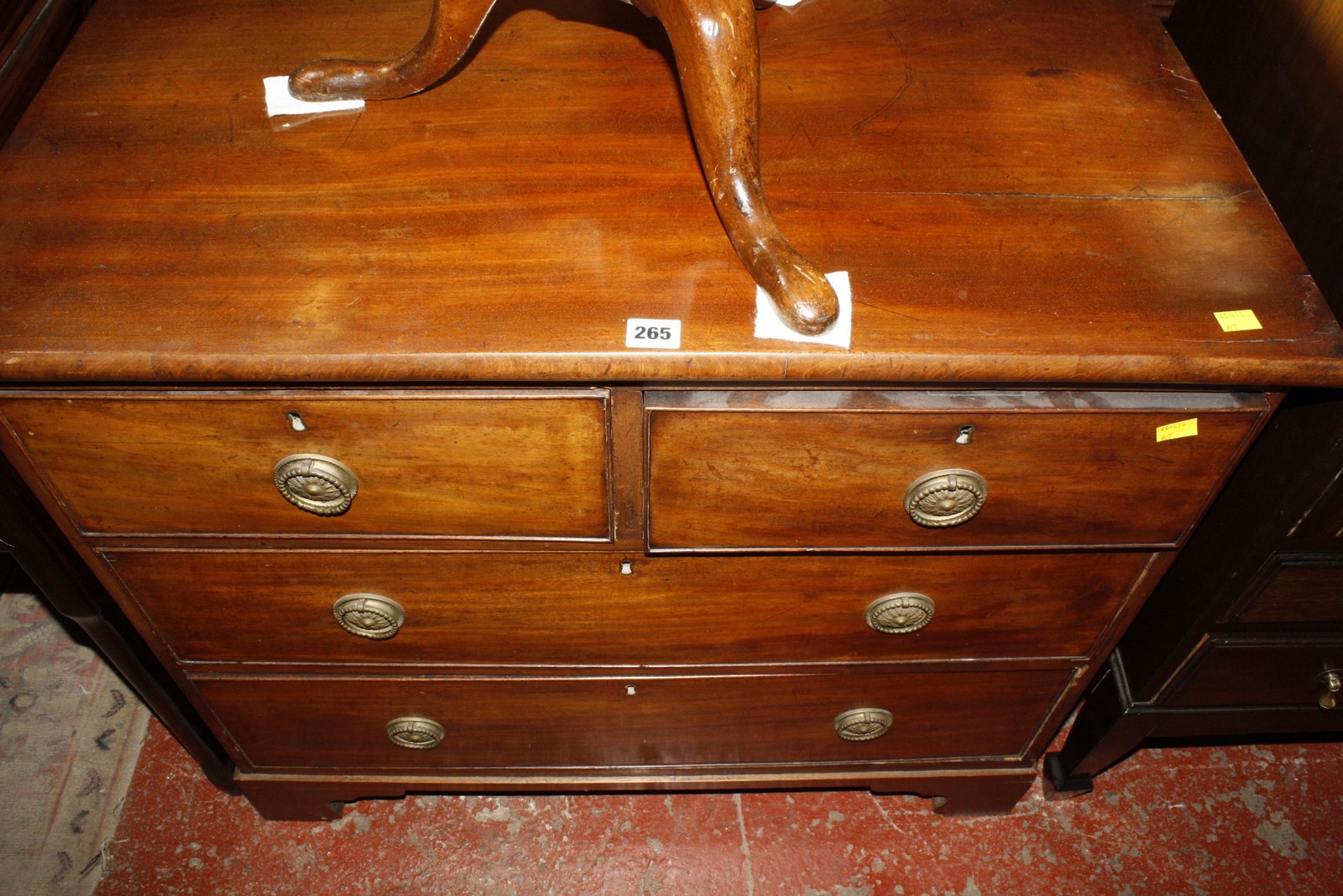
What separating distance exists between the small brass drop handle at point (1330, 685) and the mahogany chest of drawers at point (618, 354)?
344mm

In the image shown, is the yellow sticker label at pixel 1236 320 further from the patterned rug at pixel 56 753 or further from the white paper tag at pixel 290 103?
the patterned rug at pixel 56 753

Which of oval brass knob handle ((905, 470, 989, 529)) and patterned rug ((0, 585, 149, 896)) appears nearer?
oval brass knob handle ((905, 470, 989, 529))

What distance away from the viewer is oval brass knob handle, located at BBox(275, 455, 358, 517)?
0.94m

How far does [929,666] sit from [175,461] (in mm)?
929

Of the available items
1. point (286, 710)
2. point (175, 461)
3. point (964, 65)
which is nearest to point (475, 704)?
point (286, 710)

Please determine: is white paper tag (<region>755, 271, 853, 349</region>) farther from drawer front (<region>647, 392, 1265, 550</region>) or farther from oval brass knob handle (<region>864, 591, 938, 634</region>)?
oval brass knob handle (<region>864, 591, 938, 634</region>)

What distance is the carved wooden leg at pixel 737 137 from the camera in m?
0.85

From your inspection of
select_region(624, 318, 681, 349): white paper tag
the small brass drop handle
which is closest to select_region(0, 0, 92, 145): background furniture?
select_region(624, 318, 681, 349): white paper tag

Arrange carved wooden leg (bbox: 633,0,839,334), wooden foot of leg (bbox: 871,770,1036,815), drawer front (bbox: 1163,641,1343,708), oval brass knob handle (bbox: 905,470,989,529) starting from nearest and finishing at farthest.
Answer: carved wooden leg (bbox: 633,0,839,334) → oval brass knob handle (bbox: 905,470,989,529) → drawer front (bbox: 1163,641,1343,708) → wooden foot of leg (bbox: 871,770,1036,815)

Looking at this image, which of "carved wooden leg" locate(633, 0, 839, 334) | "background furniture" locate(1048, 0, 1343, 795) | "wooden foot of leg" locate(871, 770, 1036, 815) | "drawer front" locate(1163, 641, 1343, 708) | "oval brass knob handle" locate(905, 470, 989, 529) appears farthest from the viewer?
"wooden foot of leg" locate(871, 770, 1036, 815)

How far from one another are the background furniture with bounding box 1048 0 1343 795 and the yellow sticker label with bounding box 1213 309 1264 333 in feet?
0.69

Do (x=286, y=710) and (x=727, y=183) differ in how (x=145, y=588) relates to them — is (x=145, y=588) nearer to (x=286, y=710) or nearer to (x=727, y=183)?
(x=286, y=710)

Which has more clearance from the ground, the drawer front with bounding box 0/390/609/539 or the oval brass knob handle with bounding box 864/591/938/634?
the drawer front with bounding box 0/390/609/539

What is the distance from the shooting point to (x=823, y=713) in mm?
1362
